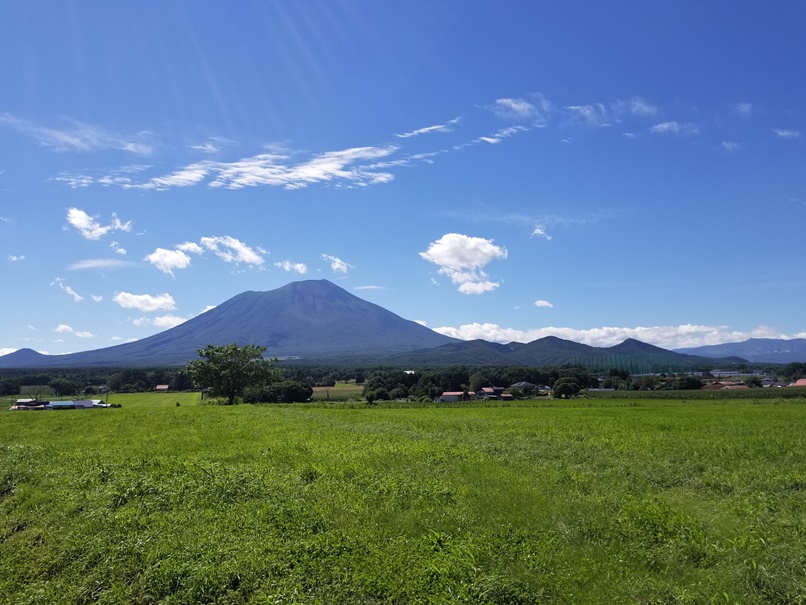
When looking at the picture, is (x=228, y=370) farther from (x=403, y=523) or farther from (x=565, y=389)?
(x=403, y=523)

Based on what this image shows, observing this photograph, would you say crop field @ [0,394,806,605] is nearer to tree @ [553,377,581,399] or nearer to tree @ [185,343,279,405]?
tree @ [185,343,279,405]

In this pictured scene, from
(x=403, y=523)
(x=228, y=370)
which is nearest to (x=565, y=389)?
(x=228, y=370)

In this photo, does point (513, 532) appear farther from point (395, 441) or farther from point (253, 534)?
point (395, 441)

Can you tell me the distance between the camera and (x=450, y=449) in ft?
48.0

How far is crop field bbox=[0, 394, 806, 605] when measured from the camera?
20.4 ft

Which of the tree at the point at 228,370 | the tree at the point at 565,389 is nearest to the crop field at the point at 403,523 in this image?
the tree at the point at 228,370

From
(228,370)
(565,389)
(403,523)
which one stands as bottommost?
(565,389)

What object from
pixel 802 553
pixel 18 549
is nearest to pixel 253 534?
pixel 18 549

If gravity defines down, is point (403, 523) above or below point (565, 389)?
above

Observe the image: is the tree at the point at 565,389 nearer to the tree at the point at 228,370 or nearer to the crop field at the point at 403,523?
the tree at the point at 228,370

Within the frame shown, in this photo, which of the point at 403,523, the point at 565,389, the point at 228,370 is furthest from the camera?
the point at 565,389

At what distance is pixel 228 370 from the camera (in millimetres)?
52062

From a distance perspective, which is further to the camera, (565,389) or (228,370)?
(565,389)

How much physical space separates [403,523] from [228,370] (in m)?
47.7
